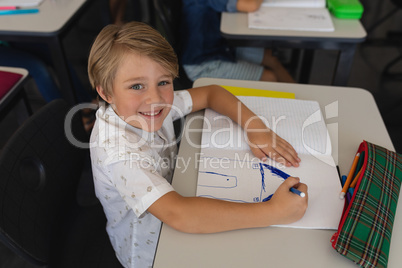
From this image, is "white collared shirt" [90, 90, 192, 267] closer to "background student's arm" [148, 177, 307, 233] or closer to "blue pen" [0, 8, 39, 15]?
"background student's arm" [148, 177, 307, 233]

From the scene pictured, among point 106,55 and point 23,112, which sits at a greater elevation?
point 106,55

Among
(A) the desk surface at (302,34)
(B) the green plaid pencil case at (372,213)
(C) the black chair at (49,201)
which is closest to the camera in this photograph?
(B) the green plaid pencil case at (372,213)

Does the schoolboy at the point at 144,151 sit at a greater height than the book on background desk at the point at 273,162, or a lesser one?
greater

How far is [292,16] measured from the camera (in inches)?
62.4

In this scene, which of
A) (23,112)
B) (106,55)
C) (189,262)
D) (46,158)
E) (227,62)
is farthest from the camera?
(227,62)

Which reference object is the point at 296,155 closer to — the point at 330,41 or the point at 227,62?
the point at 330,41

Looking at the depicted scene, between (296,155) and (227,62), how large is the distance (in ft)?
3.14

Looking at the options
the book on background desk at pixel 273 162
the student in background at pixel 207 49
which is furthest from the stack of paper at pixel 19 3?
the book on background desk at pixel 273 162

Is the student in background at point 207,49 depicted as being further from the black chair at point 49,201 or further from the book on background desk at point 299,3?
the black chair at point 49,201

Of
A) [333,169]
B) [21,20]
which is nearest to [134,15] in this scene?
[21,20]

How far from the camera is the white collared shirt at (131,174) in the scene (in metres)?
0.75

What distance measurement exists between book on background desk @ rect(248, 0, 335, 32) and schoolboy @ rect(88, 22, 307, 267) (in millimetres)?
657

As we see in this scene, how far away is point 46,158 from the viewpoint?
2.93 feet

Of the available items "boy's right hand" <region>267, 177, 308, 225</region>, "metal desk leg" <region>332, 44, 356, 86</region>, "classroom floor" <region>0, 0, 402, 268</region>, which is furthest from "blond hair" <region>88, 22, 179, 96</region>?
"classroom floor" <region>0, 0, 402, 268</region>
